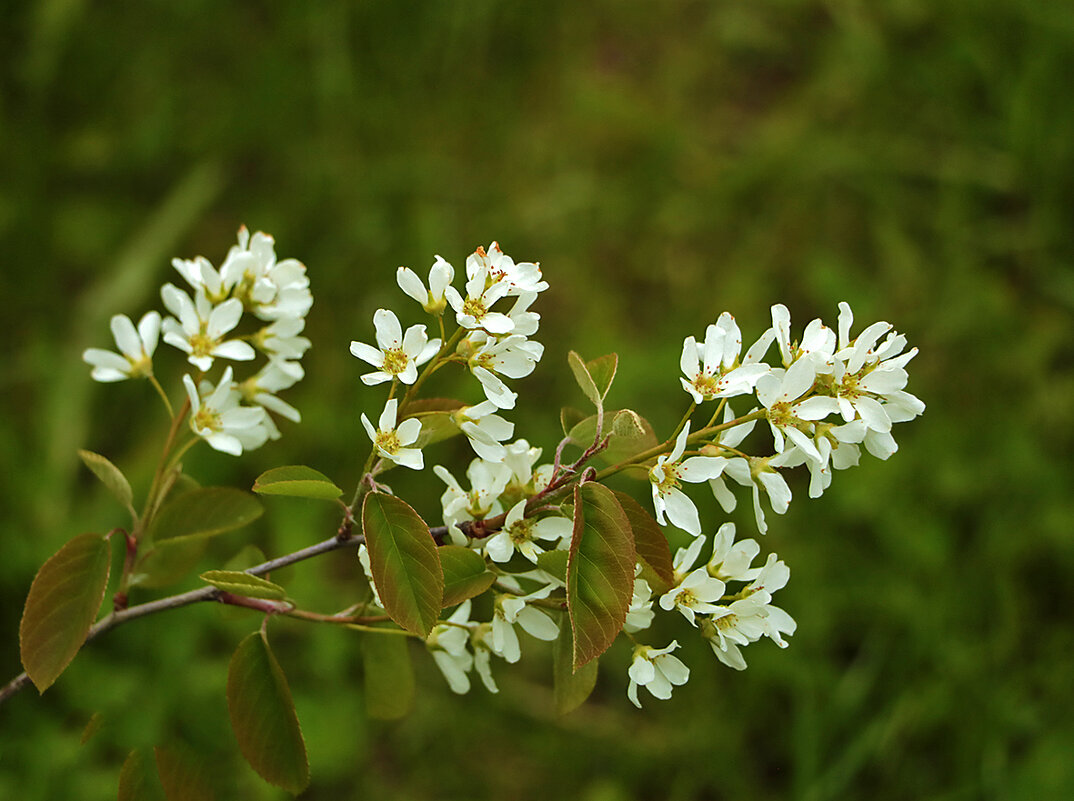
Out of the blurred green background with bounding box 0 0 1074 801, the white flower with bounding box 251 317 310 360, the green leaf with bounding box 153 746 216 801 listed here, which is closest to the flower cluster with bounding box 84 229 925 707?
the white flower with bounding box 251 317 310 360

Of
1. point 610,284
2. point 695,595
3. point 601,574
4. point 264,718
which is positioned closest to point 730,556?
point 695,595

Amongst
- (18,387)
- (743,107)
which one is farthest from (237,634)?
(743,107)

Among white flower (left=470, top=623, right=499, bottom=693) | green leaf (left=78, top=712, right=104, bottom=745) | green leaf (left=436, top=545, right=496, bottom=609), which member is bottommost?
green leaf (left=78, top=712, right=104, bottom=745)

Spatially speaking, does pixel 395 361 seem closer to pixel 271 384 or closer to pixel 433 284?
pixel 433 284

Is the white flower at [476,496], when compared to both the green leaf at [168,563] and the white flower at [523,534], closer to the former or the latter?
the white flower at [523,534]

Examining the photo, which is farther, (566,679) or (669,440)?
(566,679)

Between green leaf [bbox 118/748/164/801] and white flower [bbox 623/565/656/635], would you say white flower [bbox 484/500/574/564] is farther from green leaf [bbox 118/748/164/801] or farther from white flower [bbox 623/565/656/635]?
green leaf [bbox 118/748/164/801]
